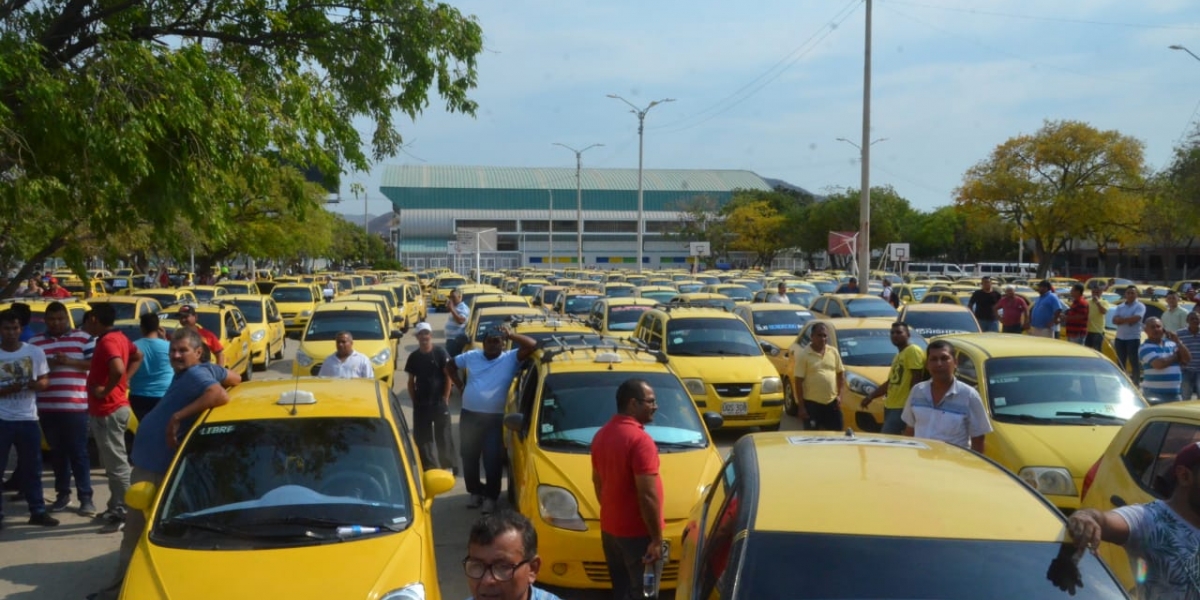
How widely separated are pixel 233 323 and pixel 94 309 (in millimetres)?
10369

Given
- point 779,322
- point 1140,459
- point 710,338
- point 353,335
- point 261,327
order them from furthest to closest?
point 261,327, point 779,322, point 353,335, point 710,338, point 1140,459

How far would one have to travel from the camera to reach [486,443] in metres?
9.18

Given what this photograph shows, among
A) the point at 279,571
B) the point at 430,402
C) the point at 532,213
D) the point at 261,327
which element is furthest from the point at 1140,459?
the point at 532,213

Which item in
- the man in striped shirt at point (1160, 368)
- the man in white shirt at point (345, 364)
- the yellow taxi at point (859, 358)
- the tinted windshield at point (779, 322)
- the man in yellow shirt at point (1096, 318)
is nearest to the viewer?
the man in white shirt at point (345, 364)

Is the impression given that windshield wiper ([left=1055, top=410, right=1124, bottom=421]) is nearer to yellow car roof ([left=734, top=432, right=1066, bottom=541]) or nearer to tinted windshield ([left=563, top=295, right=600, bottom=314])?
yellow car roof ([left=734, top=432, right=1066, bottom=541])

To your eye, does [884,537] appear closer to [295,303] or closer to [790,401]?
[790,401]

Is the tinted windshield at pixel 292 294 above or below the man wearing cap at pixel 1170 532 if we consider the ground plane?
below

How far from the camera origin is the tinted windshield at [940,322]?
52.4 ft

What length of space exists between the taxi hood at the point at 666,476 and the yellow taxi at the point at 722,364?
16.4 feet

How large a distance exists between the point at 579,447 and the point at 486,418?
1576 millimetres

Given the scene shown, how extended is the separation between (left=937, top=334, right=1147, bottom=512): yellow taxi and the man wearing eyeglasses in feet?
18.8

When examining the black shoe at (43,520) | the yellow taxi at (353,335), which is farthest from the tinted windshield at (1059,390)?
the yellow taxi at (353,335)

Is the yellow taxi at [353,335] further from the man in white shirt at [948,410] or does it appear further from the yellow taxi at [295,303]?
the man in white shirt at [948,410]

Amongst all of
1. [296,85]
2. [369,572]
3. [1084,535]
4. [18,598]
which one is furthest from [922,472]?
[296,85]
